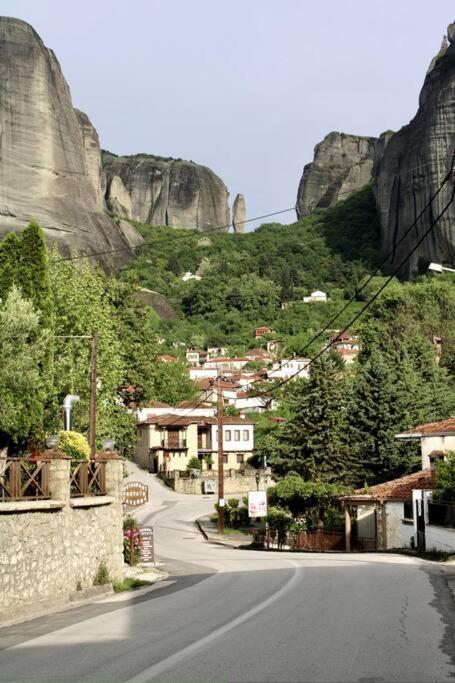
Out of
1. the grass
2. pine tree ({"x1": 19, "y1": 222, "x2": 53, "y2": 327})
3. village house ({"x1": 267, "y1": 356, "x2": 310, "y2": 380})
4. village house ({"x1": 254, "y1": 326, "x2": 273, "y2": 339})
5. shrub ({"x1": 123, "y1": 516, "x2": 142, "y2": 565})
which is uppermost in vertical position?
village house ({"x1": 254, "y1": 326, "x2": 273, "y2": 339})

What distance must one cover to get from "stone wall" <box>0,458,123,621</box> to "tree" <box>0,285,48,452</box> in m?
5.43

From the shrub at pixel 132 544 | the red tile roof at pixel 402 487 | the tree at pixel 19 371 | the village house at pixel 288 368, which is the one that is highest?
the village house at pixel 288 368

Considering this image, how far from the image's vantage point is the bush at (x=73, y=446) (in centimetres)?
2333

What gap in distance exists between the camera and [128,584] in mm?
22781

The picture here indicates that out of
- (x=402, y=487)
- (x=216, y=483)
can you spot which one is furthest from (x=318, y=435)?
(x=216, y=483)

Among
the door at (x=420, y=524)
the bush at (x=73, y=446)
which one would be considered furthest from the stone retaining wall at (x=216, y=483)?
the bush at (x=73, y=446)

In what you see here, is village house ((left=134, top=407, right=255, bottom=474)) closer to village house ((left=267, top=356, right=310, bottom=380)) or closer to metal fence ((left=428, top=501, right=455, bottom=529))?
village house ((left=267, top=356, right=310, bottom=380))

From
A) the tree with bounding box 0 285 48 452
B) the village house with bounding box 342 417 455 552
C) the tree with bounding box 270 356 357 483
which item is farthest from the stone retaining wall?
the tree with bounding box 0 285 48 452

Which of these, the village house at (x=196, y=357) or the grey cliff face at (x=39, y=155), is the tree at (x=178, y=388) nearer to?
the grey cliff face at (x=39, y=155)

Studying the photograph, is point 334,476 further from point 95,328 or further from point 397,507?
point 95,328

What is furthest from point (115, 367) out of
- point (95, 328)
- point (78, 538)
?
point (78, 538)

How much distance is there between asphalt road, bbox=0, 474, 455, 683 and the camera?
9.80 m

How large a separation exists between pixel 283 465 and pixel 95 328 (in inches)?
733

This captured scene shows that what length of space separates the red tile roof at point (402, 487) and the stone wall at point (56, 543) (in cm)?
1752
